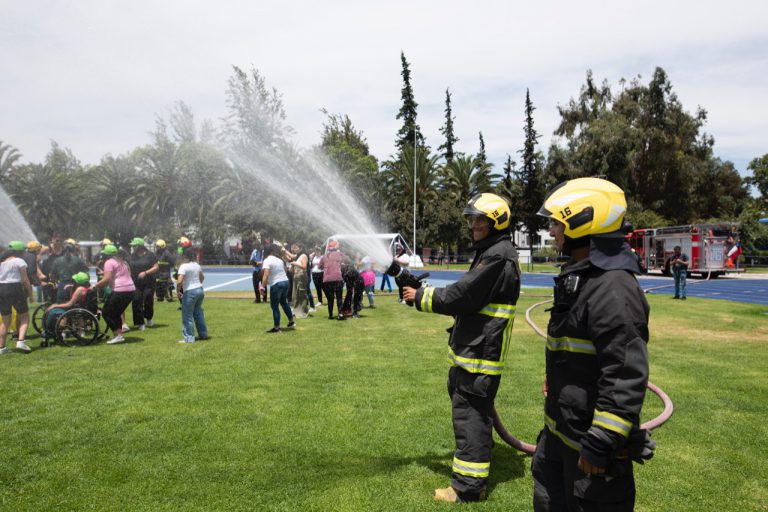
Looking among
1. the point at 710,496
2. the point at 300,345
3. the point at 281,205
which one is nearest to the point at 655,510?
the point at 710,496

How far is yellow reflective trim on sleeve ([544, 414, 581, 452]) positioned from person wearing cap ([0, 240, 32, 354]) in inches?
408

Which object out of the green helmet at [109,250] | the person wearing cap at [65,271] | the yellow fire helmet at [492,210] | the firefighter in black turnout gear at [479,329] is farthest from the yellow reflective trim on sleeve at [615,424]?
the person wearing cap at [65,271]

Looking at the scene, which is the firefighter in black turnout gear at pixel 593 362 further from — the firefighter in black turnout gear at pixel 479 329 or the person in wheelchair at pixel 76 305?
the person in wheelchair at pixel 76 305

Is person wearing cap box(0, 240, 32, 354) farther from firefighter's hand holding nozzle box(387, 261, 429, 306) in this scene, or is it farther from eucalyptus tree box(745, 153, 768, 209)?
eucalyptus tree box(745, 153, 768, 209)

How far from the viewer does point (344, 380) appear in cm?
761

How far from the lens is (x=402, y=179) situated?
186 feet

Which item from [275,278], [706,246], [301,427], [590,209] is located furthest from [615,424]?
[706,246]

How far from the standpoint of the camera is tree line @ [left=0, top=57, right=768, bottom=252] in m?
43.7

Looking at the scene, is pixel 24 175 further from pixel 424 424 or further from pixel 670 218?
pixel 670 218

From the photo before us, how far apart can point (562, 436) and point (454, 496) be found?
178cm

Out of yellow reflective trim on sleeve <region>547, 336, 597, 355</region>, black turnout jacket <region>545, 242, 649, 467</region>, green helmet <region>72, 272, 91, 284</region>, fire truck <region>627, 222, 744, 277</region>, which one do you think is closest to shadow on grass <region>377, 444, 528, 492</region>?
black turnout jacket <region>545, 242, 649, 467</region>

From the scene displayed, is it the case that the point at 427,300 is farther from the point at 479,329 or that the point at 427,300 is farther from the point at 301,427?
the point at 301,427

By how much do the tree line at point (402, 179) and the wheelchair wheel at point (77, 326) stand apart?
2232 centimetres

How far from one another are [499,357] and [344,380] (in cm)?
414
